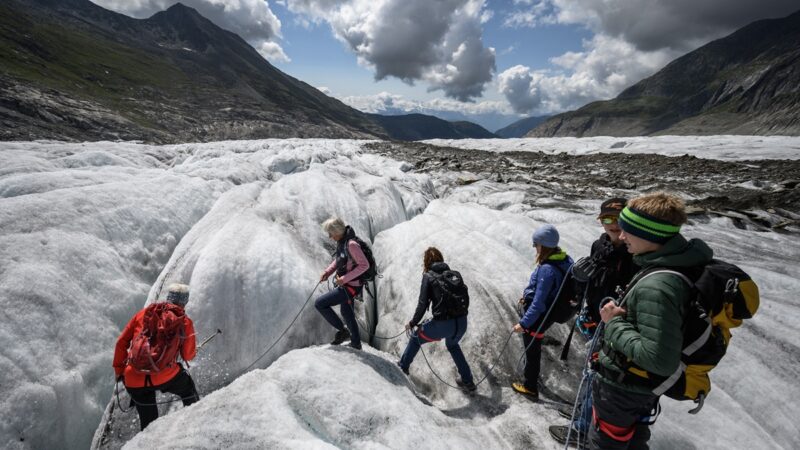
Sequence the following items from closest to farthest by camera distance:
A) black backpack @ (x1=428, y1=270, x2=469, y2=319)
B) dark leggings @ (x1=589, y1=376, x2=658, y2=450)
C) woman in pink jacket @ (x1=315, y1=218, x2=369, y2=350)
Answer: dark leggings @ (x1=589, y1=376, x2=658, y2=450)
black backpack @ (x1=428, y1=270, x2=469, y2=319)
woman in pink jacket @ (x1=315, y1=218, x2=369, y2=350)

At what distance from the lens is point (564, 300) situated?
6.96 m

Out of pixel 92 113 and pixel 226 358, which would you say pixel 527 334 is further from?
pixel 92 113

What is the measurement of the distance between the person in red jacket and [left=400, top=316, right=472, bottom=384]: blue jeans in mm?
4540

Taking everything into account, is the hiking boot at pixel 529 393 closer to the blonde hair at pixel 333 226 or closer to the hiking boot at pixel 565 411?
the hiking boot at pixel 565 411

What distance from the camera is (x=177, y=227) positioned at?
1285 cm

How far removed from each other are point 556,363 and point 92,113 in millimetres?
135188

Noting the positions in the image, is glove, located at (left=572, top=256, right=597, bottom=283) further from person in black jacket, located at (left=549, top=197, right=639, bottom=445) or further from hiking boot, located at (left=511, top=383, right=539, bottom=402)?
hiking boot, located at (left=511, top=383, right=539, bottom=402)

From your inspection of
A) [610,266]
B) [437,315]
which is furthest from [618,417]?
[437,315]

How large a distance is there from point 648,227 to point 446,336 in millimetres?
4656

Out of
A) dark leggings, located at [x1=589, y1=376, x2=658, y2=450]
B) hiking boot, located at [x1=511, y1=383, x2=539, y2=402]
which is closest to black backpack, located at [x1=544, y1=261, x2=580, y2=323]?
hiking boot, located at [x1=511, y1=383, x2=539, y2=402]

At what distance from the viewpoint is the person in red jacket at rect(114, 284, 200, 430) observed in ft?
21.0

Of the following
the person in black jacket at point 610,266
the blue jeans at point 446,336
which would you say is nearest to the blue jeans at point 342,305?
the blue jeans at point 446,336

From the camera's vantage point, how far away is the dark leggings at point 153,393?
6.54 m

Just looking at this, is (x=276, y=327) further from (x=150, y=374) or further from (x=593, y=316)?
(x=593, y=316)
